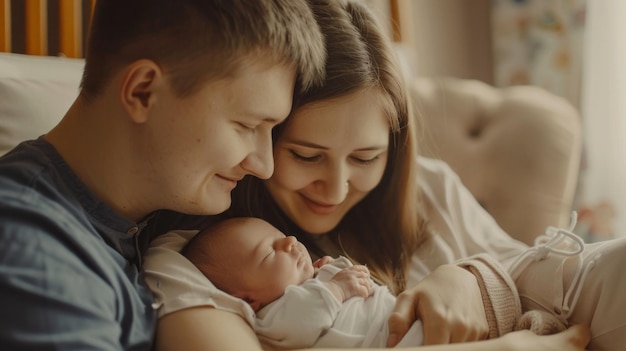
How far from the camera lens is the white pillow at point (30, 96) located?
3.49 feet

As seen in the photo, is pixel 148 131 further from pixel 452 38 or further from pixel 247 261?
pixel 452 38

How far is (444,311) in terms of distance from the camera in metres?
0.92

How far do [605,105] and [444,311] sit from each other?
1.47 metres

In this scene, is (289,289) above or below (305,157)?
below

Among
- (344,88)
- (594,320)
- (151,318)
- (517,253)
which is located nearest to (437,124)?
(517,253)

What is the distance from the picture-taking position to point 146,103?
0.83m

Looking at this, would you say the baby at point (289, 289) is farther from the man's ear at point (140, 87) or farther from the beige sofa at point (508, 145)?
the beige sofa at point (508, 145)

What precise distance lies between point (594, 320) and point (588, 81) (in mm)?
1392

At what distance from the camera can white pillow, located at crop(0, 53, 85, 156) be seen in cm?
106

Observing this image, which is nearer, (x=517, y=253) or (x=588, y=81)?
(x=517, y=253)

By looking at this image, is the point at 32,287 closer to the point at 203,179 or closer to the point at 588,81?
the point at 203,179

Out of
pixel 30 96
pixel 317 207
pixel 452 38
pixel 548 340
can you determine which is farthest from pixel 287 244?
pixel 452 38

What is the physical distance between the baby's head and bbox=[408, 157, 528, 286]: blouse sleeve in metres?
0.34

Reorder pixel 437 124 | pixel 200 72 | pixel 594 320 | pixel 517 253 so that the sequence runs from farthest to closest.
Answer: pixel 437 124 → pixel 517 253 → pixel 594 320 → pixel 200 72
